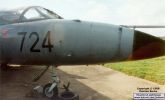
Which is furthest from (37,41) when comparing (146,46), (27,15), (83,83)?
(83,83)

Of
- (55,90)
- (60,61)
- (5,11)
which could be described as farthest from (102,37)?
(5,11)

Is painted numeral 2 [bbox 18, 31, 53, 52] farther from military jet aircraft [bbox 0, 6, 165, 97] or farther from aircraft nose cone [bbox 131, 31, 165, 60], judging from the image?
aircraft nose cone [bbox 131, 31, 165, 60]

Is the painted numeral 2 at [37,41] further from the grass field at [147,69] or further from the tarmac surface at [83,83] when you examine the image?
the grass field at [147,69]

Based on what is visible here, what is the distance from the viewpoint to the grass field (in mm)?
13688

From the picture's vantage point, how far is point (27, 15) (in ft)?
34.6

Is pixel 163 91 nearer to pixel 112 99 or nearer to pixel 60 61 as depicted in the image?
pixel 112 99

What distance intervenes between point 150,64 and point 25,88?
24.7ft

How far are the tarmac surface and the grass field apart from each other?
0.49 metres

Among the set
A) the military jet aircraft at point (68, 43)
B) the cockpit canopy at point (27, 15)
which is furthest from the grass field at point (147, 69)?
the cockpit canopy at point (27, 15)

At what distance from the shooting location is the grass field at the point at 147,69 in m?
13.7

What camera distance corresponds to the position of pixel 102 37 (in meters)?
8.77

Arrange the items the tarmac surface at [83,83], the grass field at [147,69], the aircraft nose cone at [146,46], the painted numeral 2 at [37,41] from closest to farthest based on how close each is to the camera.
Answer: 1. the aircraft nose cone at [146,46]
2. the painted numeral 2 at [37,41]
3. the tarmac surface at [83,83]
4. the grass field at [147,69]

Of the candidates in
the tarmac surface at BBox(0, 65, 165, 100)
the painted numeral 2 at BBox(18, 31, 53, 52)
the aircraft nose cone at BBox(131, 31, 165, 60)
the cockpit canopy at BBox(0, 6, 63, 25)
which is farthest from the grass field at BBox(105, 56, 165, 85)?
the painted numeral 2 at BBox(18, 31, 53, 52)

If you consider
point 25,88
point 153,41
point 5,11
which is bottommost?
point 25,88
